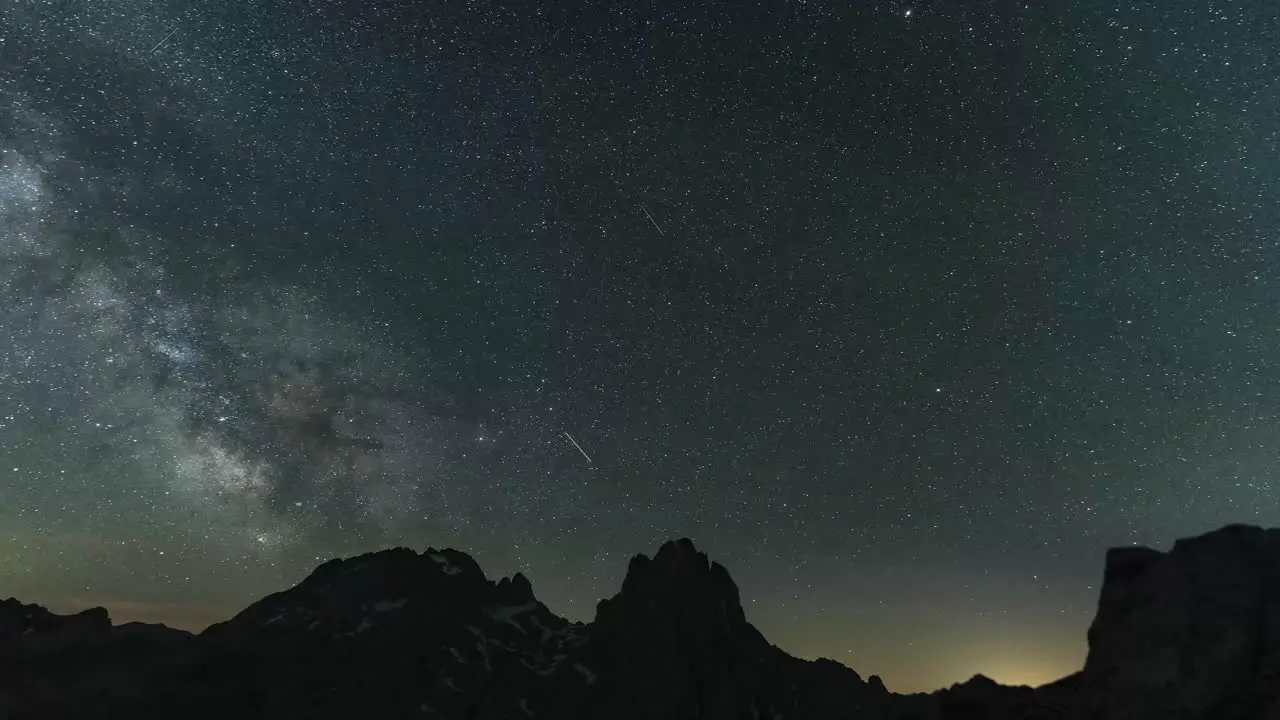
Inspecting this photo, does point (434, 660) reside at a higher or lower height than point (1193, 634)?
lower

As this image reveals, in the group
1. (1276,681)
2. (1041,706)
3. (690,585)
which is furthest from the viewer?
(690,585)

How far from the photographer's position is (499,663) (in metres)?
158

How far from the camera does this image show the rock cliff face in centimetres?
13262

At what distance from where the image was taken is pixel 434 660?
513 feet

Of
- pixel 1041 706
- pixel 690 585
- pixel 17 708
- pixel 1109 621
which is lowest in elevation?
pixel 17 708

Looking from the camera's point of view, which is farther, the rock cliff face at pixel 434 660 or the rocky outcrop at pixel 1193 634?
the rock cliff face at pixel 434 660

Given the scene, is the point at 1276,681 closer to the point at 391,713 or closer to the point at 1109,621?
the point at 1109,621

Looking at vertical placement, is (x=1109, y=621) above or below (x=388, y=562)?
below

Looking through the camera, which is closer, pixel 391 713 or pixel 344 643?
pixel 391 713

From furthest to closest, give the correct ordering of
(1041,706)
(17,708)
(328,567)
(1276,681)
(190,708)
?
(328,567) < (190,708) < (17,708) < (1041,706) < (1276,681)

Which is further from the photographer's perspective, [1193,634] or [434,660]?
[434,660]

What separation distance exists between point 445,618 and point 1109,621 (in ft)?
509

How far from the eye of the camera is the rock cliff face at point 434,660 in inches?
5221

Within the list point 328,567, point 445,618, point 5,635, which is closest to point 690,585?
point 445,618
